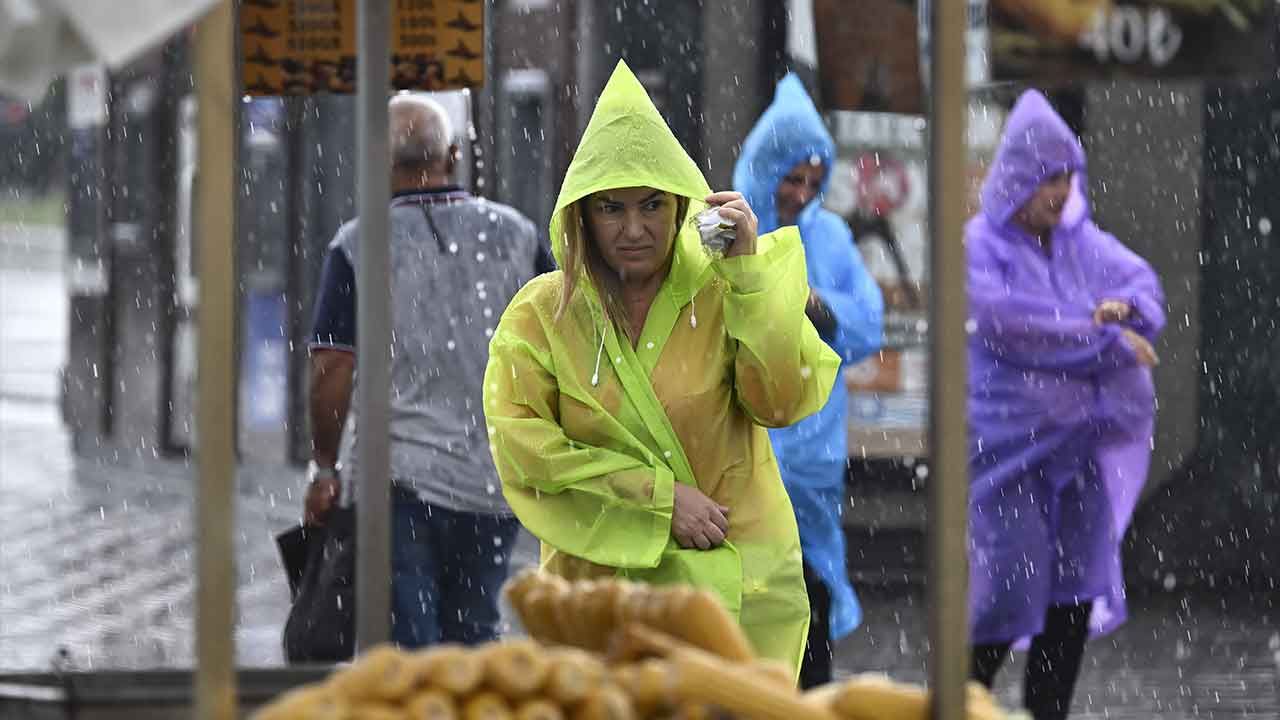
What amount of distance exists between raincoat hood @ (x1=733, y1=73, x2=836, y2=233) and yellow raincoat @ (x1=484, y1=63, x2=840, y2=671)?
233 centimetres

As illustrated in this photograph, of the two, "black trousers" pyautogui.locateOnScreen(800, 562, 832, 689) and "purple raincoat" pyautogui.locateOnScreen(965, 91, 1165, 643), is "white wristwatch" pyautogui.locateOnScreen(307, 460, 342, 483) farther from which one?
"purple raincoat" pyautogui.locateOnScreen(965, 91, 1165, 643)

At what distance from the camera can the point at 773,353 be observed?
4.38m

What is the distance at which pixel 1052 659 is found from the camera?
258 inches

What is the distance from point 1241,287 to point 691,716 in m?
7.77

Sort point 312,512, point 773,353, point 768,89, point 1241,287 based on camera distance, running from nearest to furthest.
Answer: point 773,353
point 312,512
point 1241,287
point 768,89

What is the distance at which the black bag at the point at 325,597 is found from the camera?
5.57 metres

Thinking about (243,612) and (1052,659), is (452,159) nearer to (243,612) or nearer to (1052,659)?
(1052,659)

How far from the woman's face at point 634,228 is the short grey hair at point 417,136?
163 cm

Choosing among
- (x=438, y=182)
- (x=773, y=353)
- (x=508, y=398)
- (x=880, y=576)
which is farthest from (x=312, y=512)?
(x=880, y=576)

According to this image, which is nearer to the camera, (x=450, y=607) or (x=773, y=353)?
(x=773, y=353)

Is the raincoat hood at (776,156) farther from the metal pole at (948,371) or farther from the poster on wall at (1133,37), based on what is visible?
the metal pole at (948,371)

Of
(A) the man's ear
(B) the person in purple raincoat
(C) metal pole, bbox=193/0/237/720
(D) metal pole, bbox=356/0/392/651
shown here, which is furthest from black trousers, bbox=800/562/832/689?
(C) metal pole, bbox=193/0/237/720

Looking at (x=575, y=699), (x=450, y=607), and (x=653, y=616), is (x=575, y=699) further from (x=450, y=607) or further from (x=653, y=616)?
(x=450, y=607)

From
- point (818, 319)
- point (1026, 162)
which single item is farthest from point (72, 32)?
point (1026, 162)
